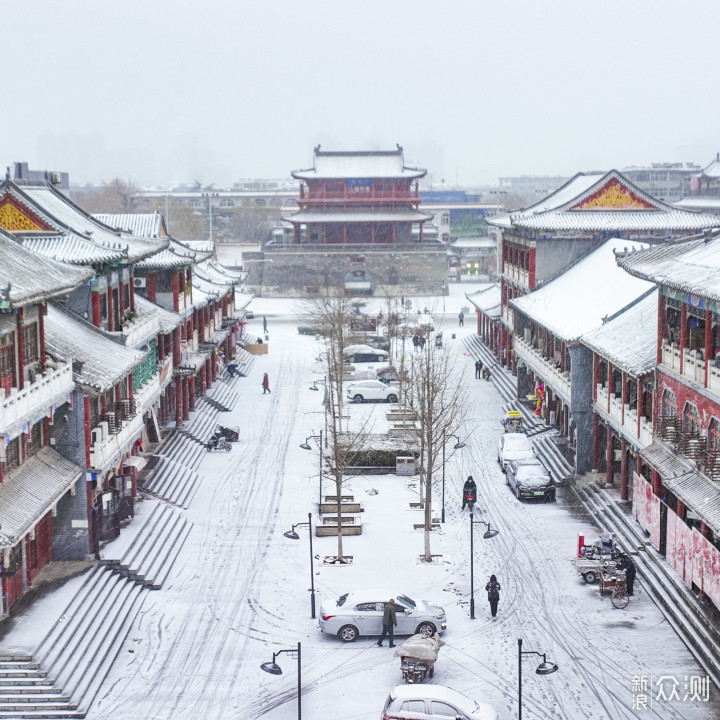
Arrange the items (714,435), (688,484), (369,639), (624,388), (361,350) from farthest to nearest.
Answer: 1. (361,350)
2. (624,388)
3. (714,435)
4. (688,484)
5. (369,639)

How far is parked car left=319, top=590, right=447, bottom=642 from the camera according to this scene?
26328 mm

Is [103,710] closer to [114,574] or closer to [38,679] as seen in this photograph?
[38,679]

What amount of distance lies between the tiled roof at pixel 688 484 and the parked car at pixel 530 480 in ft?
21.1

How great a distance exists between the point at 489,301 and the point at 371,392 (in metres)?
20.8

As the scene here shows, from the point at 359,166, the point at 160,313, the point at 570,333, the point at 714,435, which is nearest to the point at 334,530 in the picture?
the point at 714,435

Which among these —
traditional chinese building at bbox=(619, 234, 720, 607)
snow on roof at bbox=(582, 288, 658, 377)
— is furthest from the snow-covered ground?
snow on roof at bbox=(582, 288, 658, 377)

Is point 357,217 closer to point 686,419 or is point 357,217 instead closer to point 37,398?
point 686,419

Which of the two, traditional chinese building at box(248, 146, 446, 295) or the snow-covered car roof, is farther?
traditional chinese building at box(248, 146, 446, 295)

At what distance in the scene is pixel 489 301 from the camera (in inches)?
2916

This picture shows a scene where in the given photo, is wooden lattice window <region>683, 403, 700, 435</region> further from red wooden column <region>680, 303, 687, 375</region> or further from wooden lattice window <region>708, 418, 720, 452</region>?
red wooden column <region>680, 303, 687, 375</region>

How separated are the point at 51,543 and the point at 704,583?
1698cm

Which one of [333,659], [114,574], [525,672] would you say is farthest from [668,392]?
[114,574]

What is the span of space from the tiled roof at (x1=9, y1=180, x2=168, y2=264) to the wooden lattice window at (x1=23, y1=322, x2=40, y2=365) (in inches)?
289

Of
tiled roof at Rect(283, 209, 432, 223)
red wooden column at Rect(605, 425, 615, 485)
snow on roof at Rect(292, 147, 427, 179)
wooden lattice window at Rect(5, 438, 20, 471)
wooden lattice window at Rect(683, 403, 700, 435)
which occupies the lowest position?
red wooden column at Rect(605, 425, 615, 485)
